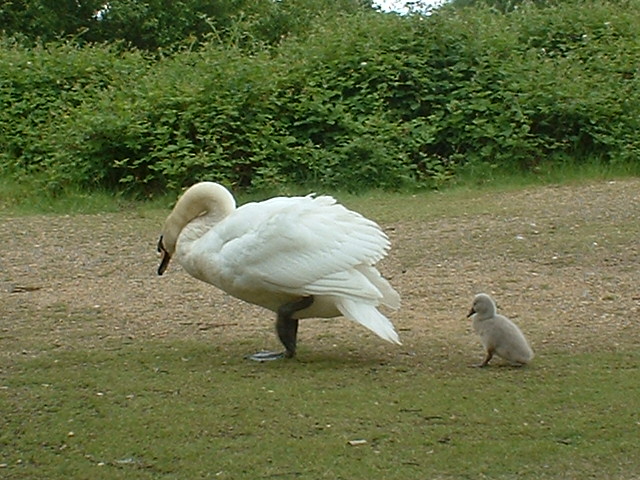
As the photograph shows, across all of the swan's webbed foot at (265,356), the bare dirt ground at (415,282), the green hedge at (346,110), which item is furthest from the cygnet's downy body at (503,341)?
the green hedge at (346,110)

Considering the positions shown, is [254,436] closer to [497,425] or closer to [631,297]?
[497,425]

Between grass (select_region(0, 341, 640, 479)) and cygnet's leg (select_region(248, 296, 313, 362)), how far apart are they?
0.10 metres

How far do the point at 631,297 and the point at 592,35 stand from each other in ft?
27.1

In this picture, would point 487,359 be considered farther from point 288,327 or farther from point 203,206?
point 203,206

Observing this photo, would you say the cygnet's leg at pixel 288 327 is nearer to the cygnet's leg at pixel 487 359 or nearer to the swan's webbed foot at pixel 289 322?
the swan's webbed foot at pixel 289 322

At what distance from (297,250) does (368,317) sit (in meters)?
0.47

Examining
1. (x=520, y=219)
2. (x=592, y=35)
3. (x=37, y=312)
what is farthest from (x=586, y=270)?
(x=592, y=35)

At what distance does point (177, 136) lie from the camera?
1203 centimetres

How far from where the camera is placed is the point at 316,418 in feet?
14.9

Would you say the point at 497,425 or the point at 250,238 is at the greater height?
the point at 250,238

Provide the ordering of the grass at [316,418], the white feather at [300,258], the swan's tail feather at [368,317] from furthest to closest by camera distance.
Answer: the white feather at [300,258] → the swan's tail feather at [368,317] → the grass at [316,418]

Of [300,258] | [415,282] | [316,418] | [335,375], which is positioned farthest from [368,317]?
[415,282]

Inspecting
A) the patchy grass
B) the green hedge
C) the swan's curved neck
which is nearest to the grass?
the patchy grass

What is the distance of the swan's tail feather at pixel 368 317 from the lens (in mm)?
5176
